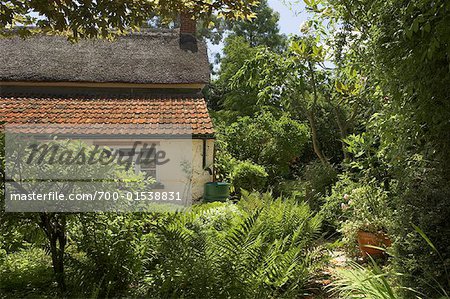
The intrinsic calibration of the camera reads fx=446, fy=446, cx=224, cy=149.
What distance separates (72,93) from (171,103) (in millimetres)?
2898

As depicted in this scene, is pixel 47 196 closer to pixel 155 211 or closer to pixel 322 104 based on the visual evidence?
pixel 155 211

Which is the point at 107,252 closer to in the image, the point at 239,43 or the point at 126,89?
the point at 126,89

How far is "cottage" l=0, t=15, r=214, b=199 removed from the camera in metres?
9.99

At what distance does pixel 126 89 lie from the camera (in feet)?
40.5

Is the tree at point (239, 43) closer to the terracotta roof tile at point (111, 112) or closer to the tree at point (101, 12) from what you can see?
the terracotta roof tile at point (111, 112)

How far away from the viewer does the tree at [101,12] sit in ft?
12.8

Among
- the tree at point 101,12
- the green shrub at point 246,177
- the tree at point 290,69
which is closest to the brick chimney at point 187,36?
the green shrub at point 246,177

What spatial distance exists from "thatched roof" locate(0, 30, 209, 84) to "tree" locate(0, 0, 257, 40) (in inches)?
282

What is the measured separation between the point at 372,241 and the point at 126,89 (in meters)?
8.48

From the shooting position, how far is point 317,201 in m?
9.13

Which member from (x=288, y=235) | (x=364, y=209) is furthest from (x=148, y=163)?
(x=288, y=235)

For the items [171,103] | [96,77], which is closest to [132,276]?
[171,103]

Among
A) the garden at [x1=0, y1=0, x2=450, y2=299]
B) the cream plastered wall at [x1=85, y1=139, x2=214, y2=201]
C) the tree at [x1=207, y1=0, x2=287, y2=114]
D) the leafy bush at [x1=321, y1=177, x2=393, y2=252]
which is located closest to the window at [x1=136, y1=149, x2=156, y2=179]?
the cream plastered wall at [x1=85, y1=139, x2=214, y2=201]

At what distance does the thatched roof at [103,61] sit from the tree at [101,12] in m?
7.17
